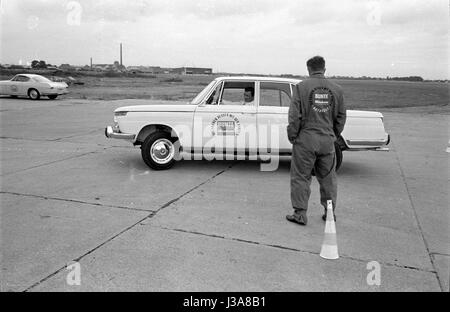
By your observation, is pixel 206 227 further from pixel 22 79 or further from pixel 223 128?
pixel 22 79

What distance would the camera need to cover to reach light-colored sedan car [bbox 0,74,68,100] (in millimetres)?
23516

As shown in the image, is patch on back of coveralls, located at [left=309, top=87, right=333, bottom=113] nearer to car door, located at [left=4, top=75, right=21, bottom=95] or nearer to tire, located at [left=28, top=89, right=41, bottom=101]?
tire, located at [left=28, top=89, right=41, bottom=101]

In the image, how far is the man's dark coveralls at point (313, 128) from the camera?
451 centimetres

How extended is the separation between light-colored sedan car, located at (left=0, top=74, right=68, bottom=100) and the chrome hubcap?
18.9 m

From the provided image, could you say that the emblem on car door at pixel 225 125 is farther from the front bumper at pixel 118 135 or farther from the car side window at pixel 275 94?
the front bumper at pixel 118 135

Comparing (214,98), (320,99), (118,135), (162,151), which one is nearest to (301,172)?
(320,99)

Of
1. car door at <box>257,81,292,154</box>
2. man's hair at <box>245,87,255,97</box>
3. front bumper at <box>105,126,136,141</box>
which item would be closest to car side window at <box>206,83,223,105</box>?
man's hair at <box>245,87,255,97</box>

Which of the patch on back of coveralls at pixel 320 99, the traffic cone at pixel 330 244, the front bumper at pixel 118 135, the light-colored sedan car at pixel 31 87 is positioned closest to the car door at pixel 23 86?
the light-colored sedan car at pixel 31 87

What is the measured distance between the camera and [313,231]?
4543 millimetres

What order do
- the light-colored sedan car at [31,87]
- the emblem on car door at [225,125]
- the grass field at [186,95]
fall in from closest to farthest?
the emblem on car door at [225,125] < the light-colored sedan car at [31,87] < the grass field at [186,95]

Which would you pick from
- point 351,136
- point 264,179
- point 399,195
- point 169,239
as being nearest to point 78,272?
point 169,239

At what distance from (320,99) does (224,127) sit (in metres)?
2.83

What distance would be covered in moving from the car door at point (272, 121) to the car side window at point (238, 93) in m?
0.18
